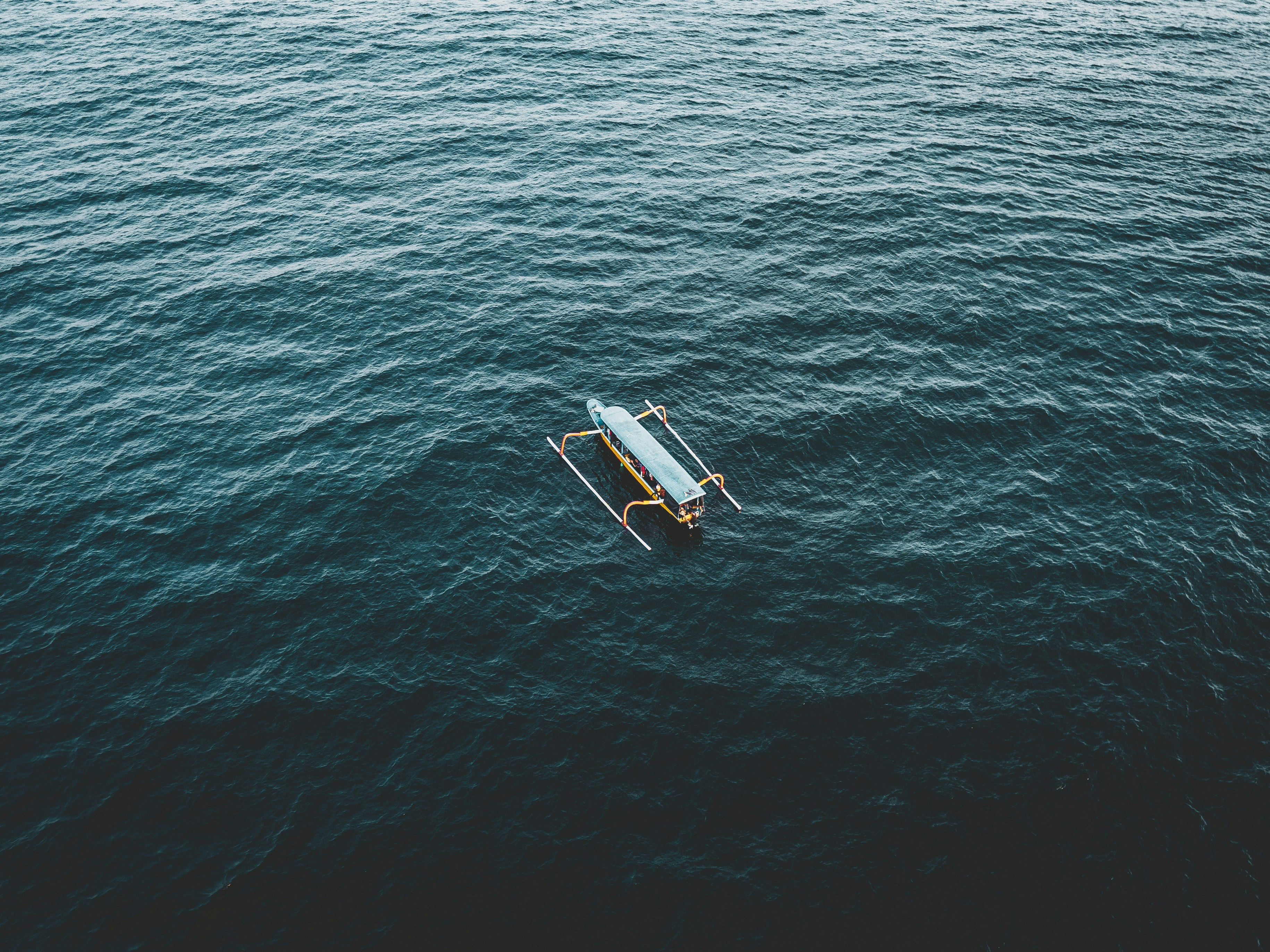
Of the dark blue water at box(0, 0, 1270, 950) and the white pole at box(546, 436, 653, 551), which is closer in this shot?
the dark blue water at box(0, 0, 1270, 950)

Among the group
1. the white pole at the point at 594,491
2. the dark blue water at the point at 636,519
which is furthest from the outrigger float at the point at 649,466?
the dark blue water at the point at 636,519

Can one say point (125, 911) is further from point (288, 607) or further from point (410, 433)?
point (410, 433)

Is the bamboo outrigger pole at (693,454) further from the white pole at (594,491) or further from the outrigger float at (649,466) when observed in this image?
the white pole at (594,491)

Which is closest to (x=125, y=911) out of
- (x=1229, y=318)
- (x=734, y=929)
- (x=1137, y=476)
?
(x=734, y=929)

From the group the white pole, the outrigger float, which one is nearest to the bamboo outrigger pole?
the outrigger float

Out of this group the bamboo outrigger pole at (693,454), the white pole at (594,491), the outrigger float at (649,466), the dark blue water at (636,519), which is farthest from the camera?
the bamboo outrigger pole at (693,454)

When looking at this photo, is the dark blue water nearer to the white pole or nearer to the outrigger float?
the white pole
